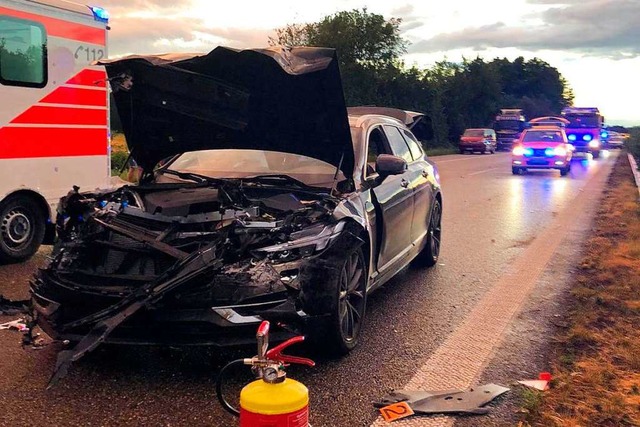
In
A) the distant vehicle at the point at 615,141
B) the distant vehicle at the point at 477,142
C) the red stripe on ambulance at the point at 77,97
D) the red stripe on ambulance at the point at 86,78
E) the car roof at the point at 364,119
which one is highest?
the red stripe on ambulance at the point at 86,78

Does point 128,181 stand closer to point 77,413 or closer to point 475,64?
point 77,413

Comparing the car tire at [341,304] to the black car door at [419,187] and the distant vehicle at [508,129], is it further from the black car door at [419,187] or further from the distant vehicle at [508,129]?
the distant vehicle at [508,129]

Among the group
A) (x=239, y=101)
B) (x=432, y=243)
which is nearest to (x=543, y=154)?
(x=432, y=243)

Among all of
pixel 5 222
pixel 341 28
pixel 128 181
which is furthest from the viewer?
pixel 341 28

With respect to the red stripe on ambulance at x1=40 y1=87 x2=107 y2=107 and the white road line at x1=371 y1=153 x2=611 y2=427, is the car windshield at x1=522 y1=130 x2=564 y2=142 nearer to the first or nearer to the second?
the white road line at x1=371 y1=153 x2=611 y2=427

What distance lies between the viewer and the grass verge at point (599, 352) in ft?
12.0

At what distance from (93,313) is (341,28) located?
46.2 metres

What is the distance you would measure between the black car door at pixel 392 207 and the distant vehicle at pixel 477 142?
36779mm

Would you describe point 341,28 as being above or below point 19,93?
above

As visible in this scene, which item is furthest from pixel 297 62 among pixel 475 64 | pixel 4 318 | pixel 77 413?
pixel 475 64

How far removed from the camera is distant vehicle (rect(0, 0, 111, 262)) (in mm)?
7254

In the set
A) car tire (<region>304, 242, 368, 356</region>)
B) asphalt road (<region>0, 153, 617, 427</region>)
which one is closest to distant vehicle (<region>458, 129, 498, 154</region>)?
asphalt road (<region>0, 153, 617, 427</region>)

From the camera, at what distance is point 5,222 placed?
7328mm

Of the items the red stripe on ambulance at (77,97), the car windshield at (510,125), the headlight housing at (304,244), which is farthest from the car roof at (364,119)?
the car windshield at (510,125)
